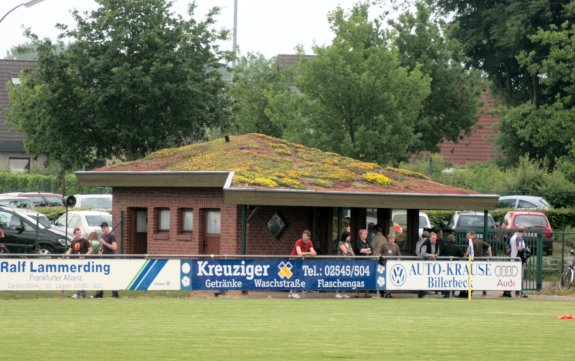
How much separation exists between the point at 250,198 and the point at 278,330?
12.2 metres

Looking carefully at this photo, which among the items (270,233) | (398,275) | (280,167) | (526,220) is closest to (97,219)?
(280,167)

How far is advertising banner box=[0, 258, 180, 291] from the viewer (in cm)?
2953

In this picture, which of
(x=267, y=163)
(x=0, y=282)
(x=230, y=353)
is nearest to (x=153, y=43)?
(x=267, y=163)

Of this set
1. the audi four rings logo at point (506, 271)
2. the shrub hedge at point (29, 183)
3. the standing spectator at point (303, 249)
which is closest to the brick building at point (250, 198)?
the standing spectator at point (303, 249)

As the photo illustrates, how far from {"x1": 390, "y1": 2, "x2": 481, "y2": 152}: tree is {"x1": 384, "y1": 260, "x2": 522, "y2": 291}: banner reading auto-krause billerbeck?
26.6 metres

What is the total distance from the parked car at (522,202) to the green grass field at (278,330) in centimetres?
2546

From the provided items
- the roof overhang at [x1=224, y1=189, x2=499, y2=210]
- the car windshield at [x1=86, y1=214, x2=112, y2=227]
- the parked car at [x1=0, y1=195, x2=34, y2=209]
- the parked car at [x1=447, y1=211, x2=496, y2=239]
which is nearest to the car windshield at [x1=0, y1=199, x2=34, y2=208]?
the parked car at [x1=0, y1=195, x2=34, y2=209]

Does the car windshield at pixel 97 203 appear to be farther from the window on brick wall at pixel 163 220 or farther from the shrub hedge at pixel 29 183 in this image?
the shrub hedge at pixel 29 183

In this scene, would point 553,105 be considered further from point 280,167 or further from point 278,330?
point 278,330

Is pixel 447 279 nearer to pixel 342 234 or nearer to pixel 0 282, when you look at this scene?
pixel 342 234

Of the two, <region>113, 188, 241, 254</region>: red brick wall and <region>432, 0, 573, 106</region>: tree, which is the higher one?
<region>432, 0, 573, 106</region>: tree

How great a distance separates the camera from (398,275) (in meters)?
31.8

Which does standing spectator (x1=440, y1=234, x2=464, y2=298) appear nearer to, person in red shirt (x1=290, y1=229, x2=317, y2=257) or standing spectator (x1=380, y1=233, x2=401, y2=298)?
standing spectator (x1=380, y1=233, x2=401, y2=298)

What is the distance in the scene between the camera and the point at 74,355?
53.4 ft
